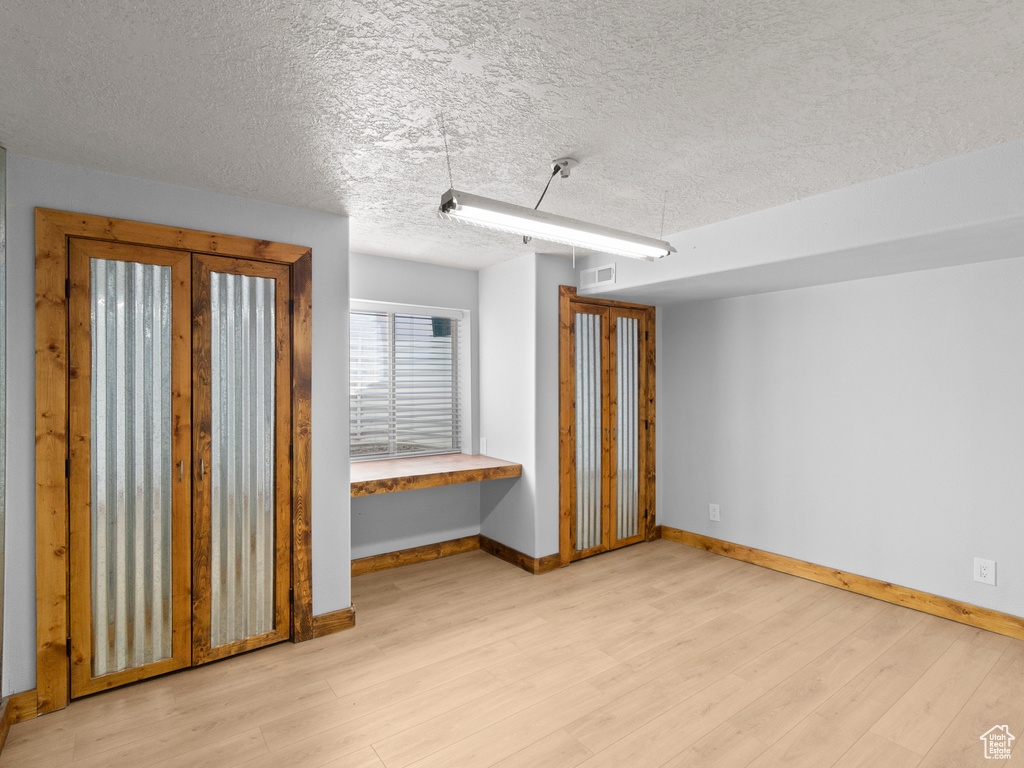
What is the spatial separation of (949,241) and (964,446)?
4.40 feet

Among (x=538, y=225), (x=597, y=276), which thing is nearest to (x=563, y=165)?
(x=538, y=225)

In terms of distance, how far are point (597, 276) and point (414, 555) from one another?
269 centimetres

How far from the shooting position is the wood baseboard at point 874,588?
305cm

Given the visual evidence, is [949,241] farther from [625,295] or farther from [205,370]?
[205,370]

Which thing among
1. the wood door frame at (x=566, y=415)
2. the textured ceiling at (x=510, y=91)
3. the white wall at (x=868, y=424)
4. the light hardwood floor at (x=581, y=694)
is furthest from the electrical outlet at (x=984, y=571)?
the wood door frame at (x=566, y=415)

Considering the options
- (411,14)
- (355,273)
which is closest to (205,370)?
(355,273)

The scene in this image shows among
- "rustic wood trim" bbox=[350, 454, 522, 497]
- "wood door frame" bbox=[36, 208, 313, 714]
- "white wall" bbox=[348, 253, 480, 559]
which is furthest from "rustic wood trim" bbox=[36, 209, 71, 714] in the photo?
"white wall" bbox=[348, 253, 480, 559]

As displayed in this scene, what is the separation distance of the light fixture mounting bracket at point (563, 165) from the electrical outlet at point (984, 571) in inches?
127

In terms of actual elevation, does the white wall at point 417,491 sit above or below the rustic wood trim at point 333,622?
above

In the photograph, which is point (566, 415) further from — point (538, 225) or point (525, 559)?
point (538, 225)

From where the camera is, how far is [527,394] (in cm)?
418

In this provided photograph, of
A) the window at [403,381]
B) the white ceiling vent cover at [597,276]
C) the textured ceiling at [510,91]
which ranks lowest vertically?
the window at [403,381]

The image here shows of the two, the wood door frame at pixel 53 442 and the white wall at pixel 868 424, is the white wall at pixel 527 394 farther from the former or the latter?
the wood door frame at pixel 53 442

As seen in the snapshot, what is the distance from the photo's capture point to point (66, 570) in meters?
2.38
